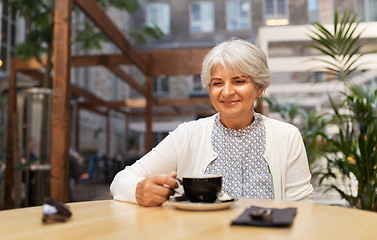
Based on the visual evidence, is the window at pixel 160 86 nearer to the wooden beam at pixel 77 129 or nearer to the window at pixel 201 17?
the window at pixel 201 17

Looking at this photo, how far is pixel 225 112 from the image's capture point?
154cm

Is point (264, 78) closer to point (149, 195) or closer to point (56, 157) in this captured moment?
point (149, 195)

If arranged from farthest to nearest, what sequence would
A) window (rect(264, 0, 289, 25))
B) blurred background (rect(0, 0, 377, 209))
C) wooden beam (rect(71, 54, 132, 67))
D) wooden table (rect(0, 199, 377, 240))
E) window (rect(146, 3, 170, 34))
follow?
window (rect(146, 3, 170, 34)) < window (rect(264, 0, 289, 25)) < wooden beam (rect(71, 54, 132, 67)) < blurred background (rect(0, 0, 377, 209)) < wooden table (rect(0, 199, 377, 240))

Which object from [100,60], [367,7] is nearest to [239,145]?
[100,60]

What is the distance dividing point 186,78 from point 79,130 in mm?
6837

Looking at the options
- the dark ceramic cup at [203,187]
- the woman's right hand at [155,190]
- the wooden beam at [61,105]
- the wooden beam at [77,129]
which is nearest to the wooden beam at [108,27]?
the wooden beam at [61,105]

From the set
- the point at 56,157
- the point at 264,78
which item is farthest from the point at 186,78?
the point at 264,78

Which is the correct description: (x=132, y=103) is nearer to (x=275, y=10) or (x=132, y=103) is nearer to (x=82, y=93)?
(x=82, y=93)

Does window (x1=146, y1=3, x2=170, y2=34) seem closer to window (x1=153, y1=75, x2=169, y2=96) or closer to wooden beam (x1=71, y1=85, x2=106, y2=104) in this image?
window (x1=153, y1=75, x2=169, y2=96)

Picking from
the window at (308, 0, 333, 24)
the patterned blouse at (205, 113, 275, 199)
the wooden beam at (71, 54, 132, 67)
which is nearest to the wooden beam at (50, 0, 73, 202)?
the patterned blouse at (205, 113, 275, 199)

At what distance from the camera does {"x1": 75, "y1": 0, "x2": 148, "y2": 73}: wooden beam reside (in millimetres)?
3893

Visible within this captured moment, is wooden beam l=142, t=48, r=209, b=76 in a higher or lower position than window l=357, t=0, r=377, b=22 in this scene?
lower

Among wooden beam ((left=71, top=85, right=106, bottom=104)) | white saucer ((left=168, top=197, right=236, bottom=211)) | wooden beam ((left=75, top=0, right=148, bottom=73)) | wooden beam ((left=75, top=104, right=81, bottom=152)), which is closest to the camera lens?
white saucer ((left=168, top=197, right=236, bottom=211))

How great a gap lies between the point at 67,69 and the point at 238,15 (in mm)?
13467
